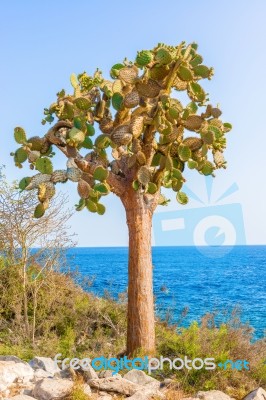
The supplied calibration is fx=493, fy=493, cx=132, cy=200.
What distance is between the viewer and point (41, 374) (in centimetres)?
569

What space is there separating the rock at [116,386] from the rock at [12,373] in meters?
0.81

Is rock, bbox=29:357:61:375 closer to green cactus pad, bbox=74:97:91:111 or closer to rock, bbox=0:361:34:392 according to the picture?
rock, bbox=0:361:34:392

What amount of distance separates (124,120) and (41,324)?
4077 millimetres

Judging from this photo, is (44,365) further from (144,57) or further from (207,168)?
(144,57)

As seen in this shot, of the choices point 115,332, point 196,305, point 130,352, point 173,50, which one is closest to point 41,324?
point 115,332

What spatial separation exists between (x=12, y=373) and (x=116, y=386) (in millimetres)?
1192

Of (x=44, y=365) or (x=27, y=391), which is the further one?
(x=44, y=365)

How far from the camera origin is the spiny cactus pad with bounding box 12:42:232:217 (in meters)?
6.52

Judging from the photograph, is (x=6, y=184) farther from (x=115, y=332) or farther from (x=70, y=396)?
(x=70, y=396)

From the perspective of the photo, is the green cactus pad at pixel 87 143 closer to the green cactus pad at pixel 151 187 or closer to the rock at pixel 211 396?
the green cactus pad at pixel 151 187

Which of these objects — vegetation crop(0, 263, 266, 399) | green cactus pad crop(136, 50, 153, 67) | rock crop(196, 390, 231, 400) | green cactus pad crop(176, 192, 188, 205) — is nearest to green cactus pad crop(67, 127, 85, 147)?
green cactus pad crop(136, 50, 153, 67)

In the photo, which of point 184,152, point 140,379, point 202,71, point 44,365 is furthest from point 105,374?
point 202,71

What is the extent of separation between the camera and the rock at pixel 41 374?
Answer: 561cm

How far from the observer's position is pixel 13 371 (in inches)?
215
